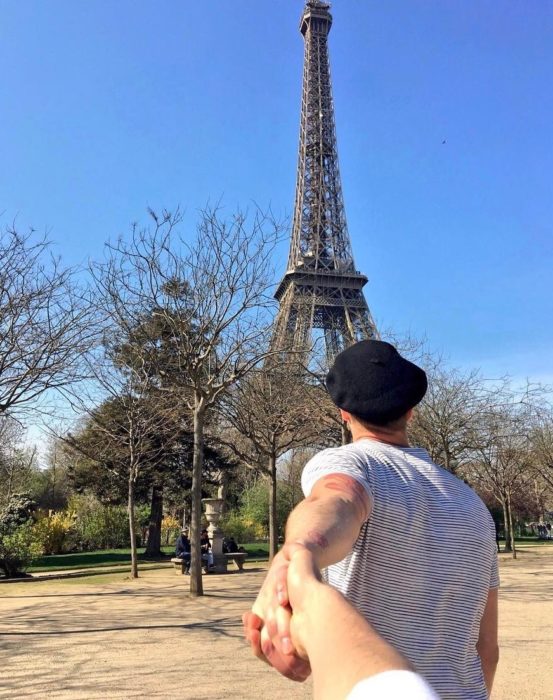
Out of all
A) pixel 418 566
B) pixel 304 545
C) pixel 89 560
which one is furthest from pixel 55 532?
pixel 304 545

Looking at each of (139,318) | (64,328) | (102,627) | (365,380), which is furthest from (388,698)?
(139,318)

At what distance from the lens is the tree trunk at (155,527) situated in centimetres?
2708

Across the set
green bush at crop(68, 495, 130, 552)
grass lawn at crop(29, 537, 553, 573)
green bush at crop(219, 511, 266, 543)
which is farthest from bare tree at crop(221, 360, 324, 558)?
green bush at crop(68, 495, 130, 552)

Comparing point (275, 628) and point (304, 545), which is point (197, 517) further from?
point (275, 628)

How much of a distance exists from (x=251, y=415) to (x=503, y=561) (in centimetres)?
1001

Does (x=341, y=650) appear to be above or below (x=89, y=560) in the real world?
A: above

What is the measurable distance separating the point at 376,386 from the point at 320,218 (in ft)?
161

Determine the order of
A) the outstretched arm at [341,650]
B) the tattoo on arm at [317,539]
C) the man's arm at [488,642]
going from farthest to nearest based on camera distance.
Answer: the man's arm at [488,642]
the tattoo on arm at [317,539]
the outstretched arm at [341,650]

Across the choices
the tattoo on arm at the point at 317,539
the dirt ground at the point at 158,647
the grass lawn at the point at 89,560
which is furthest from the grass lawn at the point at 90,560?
the tattoo on arm at the point at 317,539

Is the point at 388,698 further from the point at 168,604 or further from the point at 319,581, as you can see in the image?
the point at 168,604

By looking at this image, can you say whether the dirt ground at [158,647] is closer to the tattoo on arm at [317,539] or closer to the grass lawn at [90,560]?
the tattoo on arm at [317,539]

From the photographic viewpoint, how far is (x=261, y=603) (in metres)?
Result: 1.02

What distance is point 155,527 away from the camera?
27453 mm

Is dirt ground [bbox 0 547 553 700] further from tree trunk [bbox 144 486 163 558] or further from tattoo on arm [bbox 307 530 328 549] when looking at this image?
tree trunk [bbox 144 486 163 558]
